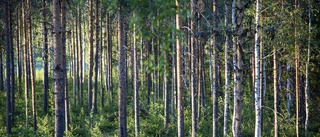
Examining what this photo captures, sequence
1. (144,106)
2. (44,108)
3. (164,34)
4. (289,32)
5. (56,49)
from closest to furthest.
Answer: (164,34) → (56,49) → (289,32) → (44,108) → (144,106)

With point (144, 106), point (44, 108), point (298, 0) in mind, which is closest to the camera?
point (298, 0)

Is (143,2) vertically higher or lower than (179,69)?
higher

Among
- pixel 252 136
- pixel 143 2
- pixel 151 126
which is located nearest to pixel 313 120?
pixel 252 136

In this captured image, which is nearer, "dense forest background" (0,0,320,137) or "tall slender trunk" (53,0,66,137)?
"tall slender trunk" (53,0,66,137)

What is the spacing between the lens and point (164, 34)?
475cm

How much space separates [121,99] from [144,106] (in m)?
9.77

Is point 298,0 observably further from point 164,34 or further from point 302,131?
point 164,34

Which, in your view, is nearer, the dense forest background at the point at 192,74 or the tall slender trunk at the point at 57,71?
the tall slender trunk at the point at 57,71

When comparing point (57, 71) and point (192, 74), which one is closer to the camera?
point (57, 71)

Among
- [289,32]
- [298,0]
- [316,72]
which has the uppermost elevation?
[298,0]

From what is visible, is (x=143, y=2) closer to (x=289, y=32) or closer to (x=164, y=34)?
(x=164, y=34)

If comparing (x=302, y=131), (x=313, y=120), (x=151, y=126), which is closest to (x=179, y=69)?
(x=151, y=126)

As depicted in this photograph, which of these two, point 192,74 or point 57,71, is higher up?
point 57,71

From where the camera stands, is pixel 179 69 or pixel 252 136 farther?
pixel 252 136
